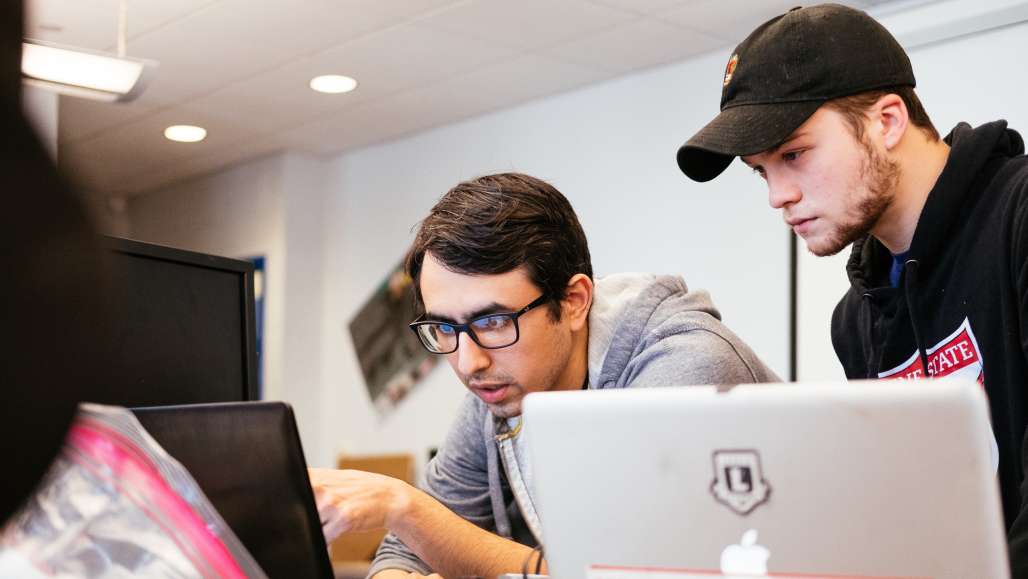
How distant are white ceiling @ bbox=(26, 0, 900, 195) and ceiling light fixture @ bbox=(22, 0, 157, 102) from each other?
0.65 m

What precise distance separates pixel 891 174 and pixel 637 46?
→ 8.62ft

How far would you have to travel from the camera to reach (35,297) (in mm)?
388

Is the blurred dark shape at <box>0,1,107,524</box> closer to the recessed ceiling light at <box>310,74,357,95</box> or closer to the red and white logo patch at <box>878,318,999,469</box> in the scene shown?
the red and white logo patch at <box>878,318,999,469</box>

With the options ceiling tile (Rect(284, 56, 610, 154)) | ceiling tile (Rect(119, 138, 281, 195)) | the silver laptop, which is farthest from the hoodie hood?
ceiling tile (Rect(119, 138, 281, 195))

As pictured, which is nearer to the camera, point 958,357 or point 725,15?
point 958,357

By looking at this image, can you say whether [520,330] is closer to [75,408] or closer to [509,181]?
[509,181]

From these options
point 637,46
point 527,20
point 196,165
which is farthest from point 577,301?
point 196,165

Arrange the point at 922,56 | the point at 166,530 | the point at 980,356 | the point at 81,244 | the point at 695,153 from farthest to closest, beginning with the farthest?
the point at 922,56
the point at 695,153
the point at 980,356
the point at 166,530
the point at 81,244

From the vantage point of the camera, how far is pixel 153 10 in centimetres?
361

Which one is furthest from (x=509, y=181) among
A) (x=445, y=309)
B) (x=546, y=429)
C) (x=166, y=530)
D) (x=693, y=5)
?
(x=693, y=5)

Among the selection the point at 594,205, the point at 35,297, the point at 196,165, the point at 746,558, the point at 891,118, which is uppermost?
the point at 196,165

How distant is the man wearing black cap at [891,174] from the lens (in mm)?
1357

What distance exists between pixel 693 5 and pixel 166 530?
3.20 meters

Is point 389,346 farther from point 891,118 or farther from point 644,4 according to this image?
point 891,118
